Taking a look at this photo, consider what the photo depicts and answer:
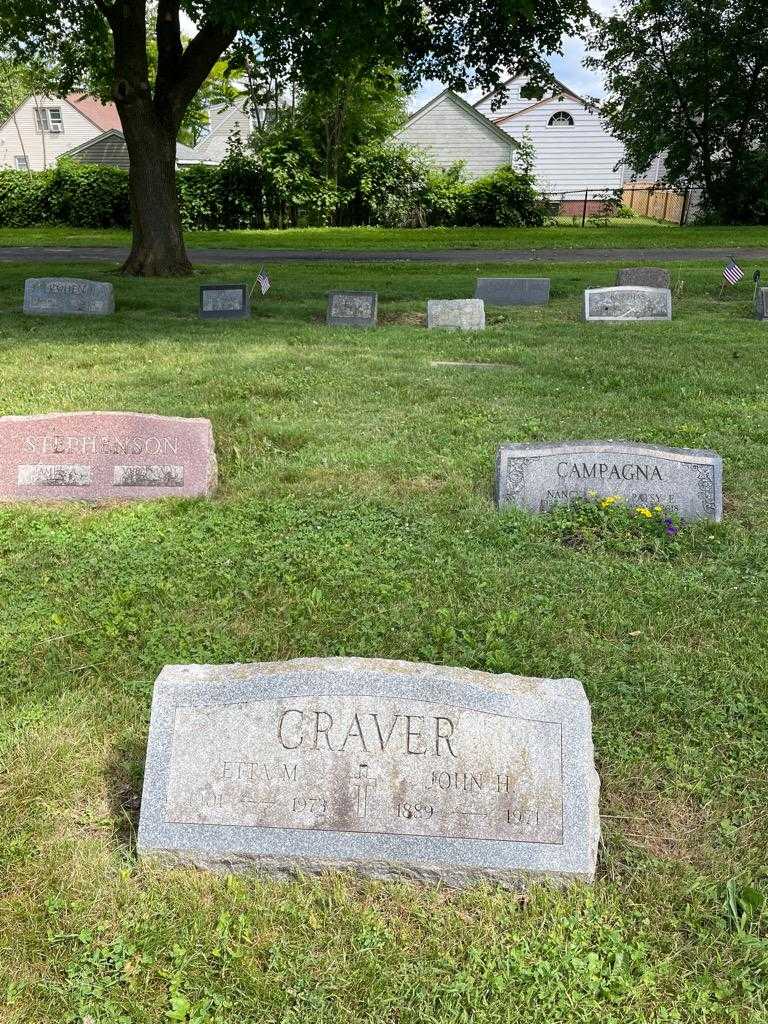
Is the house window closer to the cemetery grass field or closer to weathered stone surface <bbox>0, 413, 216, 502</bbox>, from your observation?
the cemetery grass field

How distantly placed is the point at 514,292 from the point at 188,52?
763 cm

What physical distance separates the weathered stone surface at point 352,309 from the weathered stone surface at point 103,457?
275 inches

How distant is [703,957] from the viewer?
2.56 meters

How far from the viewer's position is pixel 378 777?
2791mm

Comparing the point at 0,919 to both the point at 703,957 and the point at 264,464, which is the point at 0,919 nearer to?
the point at 703,957

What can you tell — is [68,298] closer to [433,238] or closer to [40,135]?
[433,238]

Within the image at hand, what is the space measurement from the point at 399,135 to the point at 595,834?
151 ft

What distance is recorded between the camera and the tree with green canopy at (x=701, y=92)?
1335 inches

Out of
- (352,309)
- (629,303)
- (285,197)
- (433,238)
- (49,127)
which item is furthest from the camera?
(49,127)

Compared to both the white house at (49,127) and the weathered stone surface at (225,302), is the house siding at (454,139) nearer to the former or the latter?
the white house at (49,127)

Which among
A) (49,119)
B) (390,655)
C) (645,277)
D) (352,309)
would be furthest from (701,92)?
(49,119)

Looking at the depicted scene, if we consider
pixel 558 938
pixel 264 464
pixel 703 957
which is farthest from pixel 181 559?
pixel 703 957

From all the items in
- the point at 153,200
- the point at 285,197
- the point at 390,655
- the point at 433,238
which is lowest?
the point at 390,655

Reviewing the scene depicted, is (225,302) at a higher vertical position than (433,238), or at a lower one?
lower
